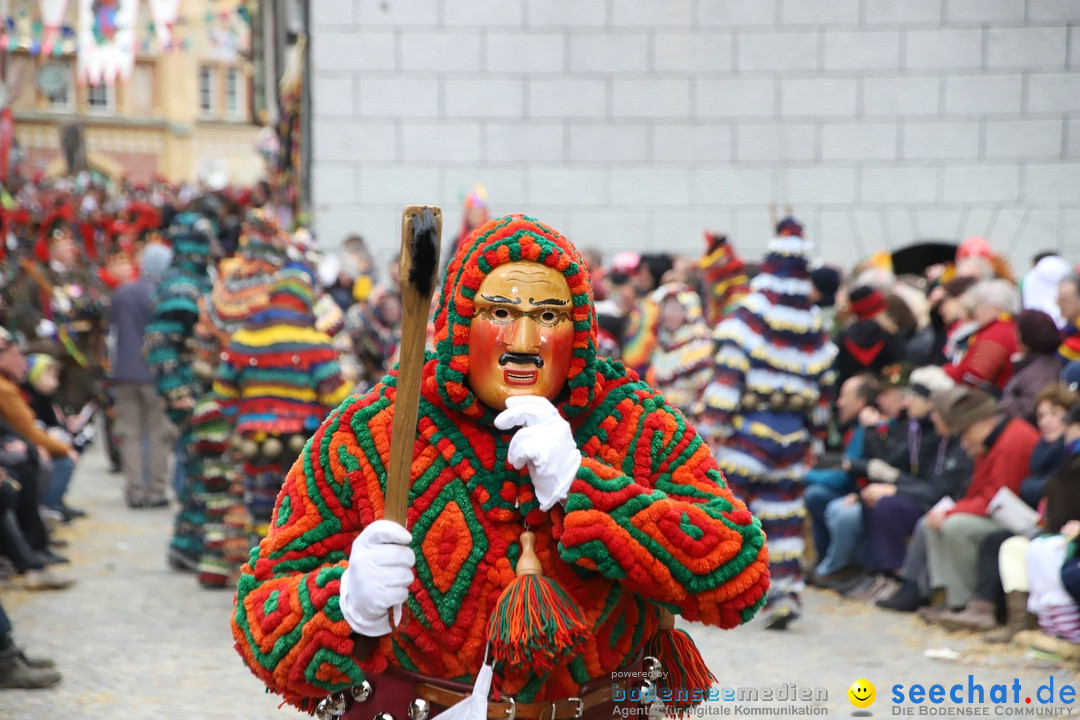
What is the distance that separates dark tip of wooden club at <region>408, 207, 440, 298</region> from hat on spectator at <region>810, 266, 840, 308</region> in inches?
345

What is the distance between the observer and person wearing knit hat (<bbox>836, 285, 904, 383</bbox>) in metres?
9.72

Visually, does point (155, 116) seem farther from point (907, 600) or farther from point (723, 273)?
point (907, 600)

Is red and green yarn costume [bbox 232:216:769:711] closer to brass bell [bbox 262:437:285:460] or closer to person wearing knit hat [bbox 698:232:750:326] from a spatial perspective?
brass bell [bbox 262:437:285:460]

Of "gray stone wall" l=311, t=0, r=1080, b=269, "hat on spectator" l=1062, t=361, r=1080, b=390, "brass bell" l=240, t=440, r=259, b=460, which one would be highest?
"gray stone wall" l=311, t=0, r=1080, b=269

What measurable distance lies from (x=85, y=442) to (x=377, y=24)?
490 centimetres

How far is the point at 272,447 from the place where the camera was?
7.69 meters

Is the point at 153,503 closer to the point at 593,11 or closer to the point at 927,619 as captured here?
the point at 593,11

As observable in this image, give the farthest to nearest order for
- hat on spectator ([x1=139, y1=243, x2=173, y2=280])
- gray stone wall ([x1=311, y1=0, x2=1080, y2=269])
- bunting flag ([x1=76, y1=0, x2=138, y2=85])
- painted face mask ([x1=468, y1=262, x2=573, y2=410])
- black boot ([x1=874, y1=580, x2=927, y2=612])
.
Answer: bunting flag ([x1=76, y1=0, x2=138, y2=85]) < gray stone wall ([x1=311, y1=0, x2=1080, y2=269]) < hat on spectator ([x1=139, y1=243, x2=173, y2=280]) < black boot ([x1=874, y1=580, x2=927, y2=612]) < painted face mask ([x1=468, y1=262, x2=573, y2=410])

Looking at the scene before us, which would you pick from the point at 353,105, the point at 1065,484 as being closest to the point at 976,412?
the point at 1065,484

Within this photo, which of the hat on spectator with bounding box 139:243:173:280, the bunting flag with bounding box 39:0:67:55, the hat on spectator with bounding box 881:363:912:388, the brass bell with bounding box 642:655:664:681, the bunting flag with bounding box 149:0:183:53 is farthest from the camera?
the bunting flag with bounding box 149:0:183:53

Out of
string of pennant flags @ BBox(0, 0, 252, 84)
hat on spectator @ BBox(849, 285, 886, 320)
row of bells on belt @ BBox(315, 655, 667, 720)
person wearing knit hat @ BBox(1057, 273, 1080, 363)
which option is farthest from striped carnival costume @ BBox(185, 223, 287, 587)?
string of pennant flags @ BBox(0, 0, 252, 84)

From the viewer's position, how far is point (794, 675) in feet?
21.9

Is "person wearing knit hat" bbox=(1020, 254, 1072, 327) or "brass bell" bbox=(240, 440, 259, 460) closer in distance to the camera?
"brass bell" bbox=(240, 440, 259, 460)

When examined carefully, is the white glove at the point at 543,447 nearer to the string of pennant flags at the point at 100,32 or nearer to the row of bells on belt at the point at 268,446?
the row of bells on belt at the point at 268,446
